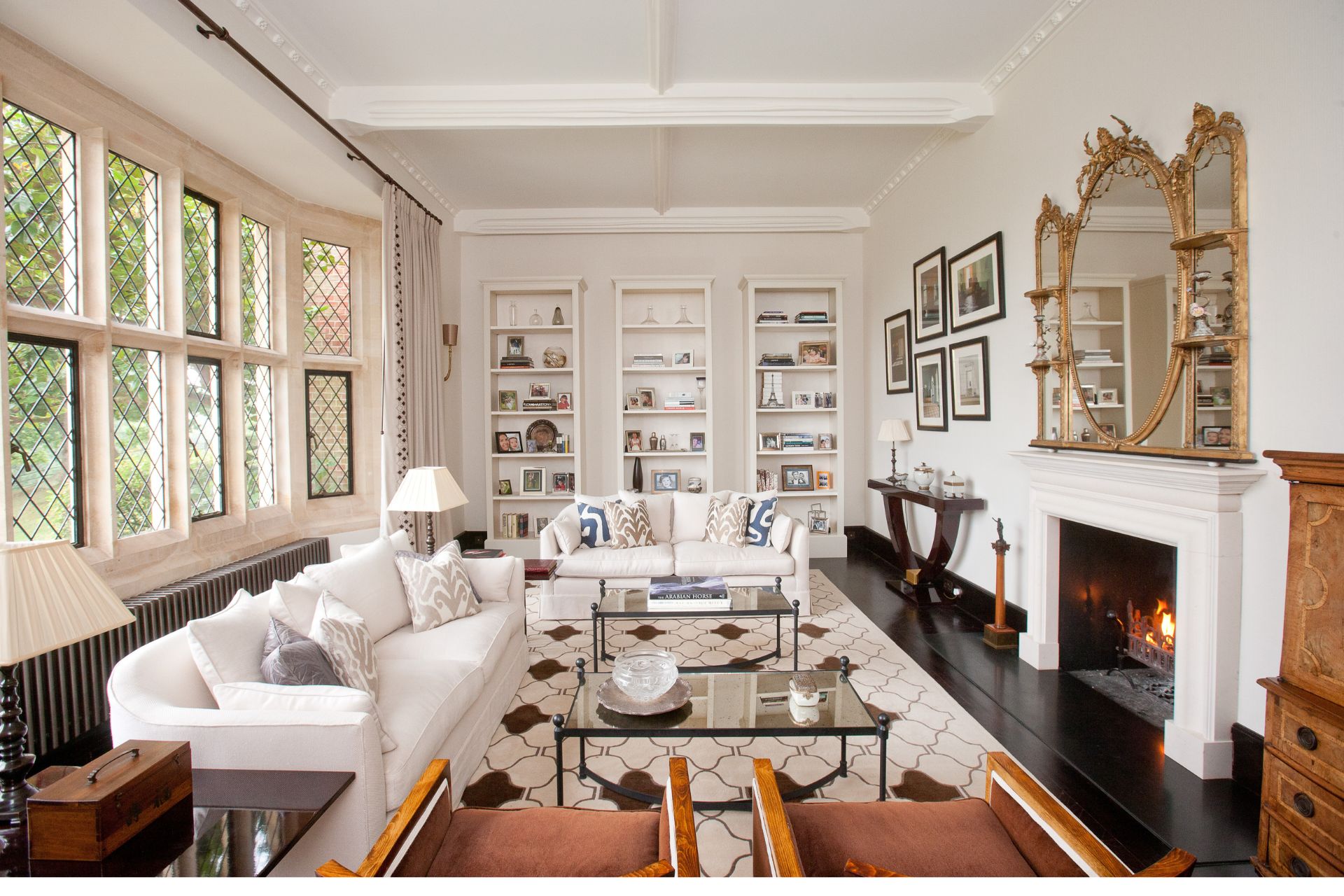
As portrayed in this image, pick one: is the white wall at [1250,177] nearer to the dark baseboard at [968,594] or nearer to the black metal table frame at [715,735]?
the dark baseboard at [968,594]

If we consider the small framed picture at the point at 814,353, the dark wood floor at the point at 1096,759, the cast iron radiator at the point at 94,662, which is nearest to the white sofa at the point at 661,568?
the dark wood floor at the point at 1096,759

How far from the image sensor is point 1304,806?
5.29 feet

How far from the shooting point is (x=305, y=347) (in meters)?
4.40

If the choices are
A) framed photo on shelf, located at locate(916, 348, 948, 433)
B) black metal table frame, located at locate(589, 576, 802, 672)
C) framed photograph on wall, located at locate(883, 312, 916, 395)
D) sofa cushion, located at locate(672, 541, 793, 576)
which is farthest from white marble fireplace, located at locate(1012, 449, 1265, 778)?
framed photograph on wall, located at locate(883, 312, 916, 395)

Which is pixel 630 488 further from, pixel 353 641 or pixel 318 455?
pixel 353 641

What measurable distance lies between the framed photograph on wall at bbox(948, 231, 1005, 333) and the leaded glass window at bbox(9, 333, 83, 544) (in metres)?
4.75

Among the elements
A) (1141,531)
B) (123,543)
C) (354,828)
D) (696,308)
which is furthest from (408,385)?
(1141,531)

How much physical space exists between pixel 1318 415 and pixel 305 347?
530cm

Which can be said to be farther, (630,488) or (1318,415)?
(630,488)

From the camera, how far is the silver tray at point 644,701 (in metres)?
2.07

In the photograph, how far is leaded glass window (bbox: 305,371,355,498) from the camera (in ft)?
14.6

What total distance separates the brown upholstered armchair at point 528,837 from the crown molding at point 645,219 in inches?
208

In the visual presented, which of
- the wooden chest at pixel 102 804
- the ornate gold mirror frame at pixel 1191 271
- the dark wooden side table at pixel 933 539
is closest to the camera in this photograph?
the wooden chest at pixel 102 804

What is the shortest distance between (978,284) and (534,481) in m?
4.02
